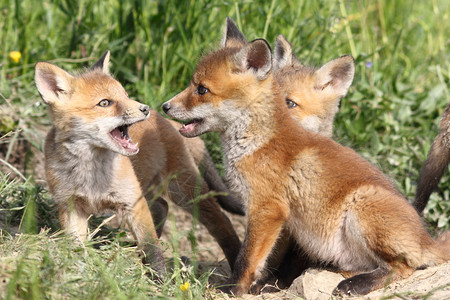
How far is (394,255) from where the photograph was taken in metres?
3.98

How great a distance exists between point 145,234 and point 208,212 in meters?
0.90

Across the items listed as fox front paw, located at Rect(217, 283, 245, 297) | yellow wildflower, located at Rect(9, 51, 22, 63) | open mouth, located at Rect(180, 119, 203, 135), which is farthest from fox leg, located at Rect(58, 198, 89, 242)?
yellow wildflower, located at Rect(9, 51, 22, 63)

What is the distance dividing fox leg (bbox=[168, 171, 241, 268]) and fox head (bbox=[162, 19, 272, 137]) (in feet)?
2.42

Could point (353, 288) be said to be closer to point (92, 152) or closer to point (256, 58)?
point (256, 58)

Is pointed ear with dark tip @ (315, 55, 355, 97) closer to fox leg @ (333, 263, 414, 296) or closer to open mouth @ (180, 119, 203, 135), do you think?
open mouth @ (180, 119, 203, 135)

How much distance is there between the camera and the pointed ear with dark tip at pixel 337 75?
5.63 metres

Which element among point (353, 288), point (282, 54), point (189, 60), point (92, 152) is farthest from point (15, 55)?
point (353, 288)

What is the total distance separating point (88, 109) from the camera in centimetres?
434

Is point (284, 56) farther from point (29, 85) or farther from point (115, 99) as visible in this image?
point (29, 85)

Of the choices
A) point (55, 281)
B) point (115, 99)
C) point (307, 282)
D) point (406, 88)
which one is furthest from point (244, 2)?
point (55, 281)

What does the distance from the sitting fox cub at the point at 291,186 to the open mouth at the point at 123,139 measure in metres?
0.38

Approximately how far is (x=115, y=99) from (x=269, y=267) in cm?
191

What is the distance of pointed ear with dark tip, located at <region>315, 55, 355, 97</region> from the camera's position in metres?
5.63

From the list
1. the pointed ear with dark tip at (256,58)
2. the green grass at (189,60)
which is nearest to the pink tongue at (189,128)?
the pointed ear with dark tip at (256,58)
